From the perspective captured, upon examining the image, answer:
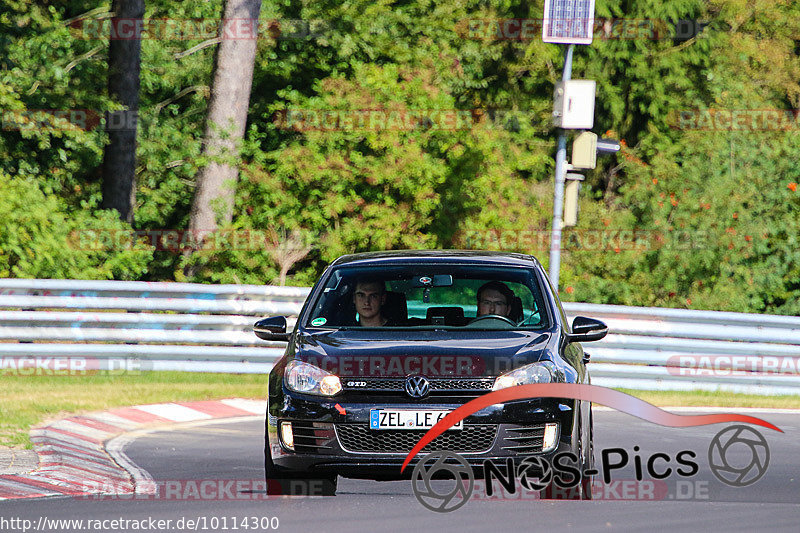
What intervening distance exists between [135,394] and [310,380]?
700cm

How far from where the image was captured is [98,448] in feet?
37.4

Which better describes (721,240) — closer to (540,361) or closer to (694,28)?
(694,28)

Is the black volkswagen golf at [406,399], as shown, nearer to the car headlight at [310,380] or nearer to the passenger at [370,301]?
the car headlight at [310,380]

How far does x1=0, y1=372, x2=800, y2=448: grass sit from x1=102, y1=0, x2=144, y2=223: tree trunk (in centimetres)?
918

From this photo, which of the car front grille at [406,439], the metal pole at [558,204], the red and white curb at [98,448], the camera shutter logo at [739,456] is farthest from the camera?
the metal pole at [558,204]

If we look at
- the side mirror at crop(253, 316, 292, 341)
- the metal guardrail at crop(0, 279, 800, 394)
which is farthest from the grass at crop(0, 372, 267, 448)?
the side mirror at crop(253, 316, 292, 341)

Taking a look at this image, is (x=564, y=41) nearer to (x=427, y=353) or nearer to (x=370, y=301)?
(x=370, y=301)

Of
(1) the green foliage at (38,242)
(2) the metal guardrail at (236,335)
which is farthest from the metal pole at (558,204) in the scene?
(1) the green foliage at (38,242)

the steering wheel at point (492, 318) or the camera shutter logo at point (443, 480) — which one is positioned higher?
A: the steering wheel at point (492, 318)

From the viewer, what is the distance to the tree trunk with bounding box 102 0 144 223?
2506 cm

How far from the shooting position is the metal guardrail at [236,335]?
15.9 m

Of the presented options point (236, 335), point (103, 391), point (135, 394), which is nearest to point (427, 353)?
point (135, 394)

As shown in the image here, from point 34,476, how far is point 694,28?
26.0 meters

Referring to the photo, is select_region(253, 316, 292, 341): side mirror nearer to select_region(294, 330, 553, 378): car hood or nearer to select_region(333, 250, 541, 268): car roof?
select_region(333, 250, 541, 268): car roof
